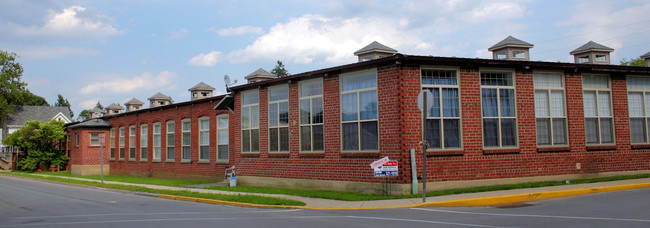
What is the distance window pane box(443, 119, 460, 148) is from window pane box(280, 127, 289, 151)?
253 inches

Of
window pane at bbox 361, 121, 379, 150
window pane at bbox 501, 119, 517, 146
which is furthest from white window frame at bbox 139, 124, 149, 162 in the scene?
window pane at bbox 501, 119, 517, 146

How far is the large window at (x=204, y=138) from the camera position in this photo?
87.3ft

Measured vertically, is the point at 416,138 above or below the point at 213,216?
above

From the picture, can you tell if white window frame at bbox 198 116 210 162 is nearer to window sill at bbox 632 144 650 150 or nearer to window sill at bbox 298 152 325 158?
window sill at bbox 298 152 325 158

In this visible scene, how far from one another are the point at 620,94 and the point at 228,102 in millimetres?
15948

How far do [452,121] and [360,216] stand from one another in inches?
229

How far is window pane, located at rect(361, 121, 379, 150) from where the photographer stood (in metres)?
16.1

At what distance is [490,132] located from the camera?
53.3 ft

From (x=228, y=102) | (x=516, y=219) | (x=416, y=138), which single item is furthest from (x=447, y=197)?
(x=228, y=102)

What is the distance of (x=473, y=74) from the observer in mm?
16109

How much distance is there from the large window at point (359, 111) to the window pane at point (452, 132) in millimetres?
2172

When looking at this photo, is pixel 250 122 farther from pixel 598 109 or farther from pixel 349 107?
pixel 598 109

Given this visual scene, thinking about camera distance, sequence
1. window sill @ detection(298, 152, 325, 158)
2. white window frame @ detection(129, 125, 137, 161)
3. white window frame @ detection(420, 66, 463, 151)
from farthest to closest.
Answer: white window frame @ detection(129, 125, 137, 161), window sill @ detection(298, 152, 325, 158), white window frame @ detection(420, 66, 463, 151)

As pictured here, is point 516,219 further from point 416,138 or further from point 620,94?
point 620,94
